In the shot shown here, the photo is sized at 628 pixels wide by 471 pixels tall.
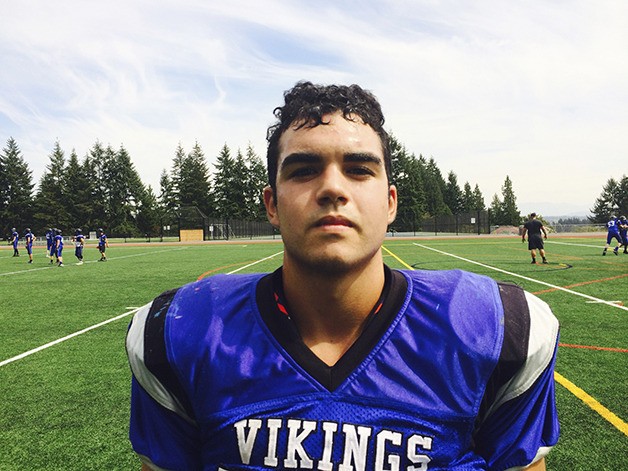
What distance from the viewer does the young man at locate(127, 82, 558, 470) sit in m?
1.35

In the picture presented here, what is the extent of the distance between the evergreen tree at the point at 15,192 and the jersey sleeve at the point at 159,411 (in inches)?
3067

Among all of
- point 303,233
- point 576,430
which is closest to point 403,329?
point 303,233

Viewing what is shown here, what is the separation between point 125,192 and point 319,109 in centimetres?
8077

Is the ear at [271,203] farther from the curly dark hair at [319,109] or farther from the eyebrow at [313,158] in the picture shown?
the eyebrow at [313,158]

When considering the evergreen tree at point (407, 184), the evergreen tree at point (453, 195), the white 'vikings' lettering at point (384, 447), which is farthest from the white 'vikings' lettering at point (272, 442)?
the evergreen tree at point (453, 195)

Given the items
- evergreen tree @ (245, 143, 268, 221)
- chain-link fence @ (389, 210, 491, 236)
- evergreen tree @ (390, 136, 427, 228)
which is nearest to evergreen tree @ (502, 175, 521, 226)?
evergreen tree @ (390, 136, 427, 228)

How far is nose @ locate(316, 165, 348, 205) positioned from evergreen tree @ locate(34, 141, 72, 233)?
75.7 metres

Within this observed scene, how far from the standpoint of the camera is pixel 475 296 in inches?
60.9

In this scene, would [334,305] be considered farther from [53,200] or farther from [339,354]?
[53,200]

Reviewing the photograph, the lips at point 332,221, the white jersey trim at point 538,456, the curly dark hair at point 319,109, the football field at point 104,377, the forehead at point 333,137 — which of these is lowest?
the football field at point 104,377

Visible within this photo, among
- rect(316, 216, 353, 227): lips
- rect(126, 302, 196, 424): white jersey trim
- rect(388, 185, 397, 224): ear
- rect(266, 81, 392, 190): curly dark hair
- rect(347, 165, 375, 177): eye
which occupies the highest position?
rect(266, 81, 392, 190): curly dark hair

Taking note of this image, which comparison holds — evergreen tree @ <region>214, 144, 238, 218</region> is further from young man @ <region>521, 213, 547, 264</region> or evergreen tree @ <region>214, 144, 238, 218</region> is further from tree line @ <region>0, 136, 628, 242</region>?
young man @ <region>521, 213, 547, 264</region>

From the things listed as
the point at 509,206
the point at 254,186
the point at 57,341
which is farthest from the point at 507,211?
the point at 57,341

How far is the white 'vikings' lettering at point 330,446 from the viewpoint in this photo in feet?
4.25
